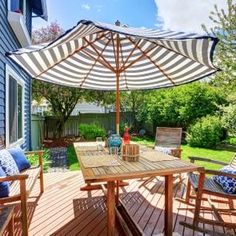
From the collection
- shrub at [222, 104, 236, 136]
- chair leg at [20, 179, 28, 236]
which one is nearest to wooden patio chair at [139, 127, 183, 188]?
chair leg at [20, 179, 28, 236]

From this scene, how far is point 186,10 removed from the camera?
1270 cm

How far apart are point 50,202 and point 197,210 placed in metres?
2.16

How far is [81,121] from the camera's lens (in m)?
13.9

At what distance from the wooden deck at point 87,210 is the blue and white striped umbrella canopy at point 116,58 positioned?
6.29 ft

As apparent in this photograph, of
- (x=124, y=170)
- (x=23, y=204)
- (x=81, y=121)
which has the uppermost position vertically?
(x=81, y=121)

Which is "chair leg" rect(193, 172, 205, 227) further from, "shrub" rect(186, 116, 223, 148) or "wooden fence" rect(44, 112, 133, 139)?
"wooden fence" rect(44, 112, 133, 139)

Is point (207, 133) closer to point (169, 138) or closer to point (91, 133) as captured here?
point (169, 138)

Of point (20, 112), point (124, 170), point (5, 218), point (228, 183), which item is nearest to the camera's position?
point (5, 218)

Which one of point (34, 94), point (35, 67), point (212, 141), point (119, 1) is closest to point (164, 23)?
point (119, 1)

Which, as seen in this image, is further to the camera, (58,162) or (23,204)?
(58,162)

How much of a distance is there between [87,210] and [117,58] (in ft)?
7.15

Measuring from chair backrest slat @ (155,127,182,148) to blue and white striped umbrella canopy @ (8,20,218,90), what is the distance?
3.59ft

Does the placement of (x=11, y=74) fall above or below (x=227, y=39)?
below

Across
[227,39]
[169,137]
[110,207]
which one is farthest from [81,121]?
[110,207]
